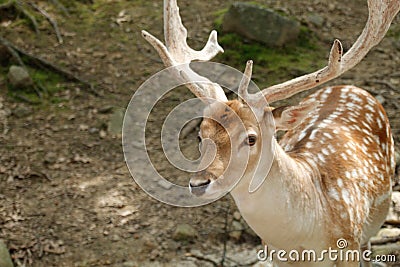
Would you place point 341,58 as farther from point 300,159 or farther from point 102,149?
point 102,149

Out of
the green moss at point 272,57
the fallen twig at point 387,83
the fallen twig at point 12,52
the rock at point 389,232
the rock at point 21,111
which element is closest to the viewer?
the rock at point 389,232

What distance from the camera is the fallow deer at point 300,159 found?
3.32 meters

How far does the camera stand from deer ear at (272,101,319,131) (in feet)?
11.1

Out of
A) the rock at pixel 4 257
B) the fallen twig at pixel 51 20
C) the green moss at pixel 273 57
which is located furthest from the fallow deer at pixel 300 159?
the fallen twig at pixel 51 20

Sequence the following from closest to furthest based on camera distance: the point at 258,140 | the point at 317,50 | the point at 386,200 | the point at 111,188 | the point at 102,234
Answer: the point at 258,140, the point at 386,200, the point at 102,234, the point at 111,188, the point at 317,50

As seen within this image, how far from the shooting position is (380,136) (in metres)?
4.39

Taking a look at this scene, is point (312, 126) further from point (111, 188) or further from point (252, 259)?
point (111, 188)

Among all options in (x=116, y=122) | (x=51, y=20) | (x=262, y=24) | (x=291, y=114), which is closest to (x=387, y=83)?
(x=262, y=24)

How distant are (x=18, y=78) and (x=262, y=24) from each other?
2667mm

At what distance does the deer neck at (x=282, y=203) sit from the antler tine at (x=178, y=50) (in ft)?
1.78

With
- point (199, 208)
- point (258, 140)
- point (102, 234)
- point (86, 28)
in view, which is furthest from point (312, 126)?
point (86, 28)

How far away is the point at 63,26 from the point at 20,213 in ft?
10.7

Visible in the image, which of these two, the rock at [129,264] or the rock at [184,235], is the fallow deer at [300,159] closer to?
the rock at [184,235]

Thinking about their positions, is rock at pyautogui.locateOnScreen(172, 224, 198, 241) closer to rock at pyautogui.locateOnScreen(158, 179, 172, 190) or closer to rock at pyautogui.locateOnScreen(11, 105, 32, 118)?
rock at pyautogui.locateOnScreen(158, 179, 172, 190)
